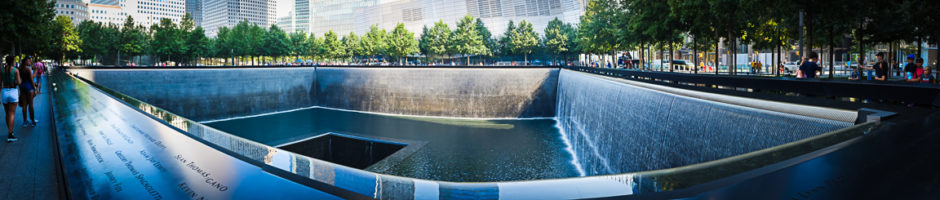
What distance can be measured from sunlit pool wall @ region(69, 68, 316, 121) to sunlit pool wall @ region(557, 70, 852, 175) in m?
23.6

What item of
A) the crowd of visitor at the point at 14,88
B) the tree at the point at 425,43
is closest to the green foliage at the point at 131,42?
the tree at the point at 425,43

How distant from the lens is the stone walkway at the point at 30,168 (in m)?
3.94

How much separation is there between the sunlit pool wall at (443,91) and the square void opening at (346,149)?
1034 cm

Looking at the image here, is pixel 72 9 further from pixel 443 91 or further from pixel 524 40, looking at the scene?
pixel 443 91

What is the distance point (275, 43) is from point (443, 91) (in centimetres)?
4037

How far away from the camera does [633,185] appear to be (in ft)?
7.92

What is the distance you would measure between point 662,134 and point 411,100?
26.1 meters

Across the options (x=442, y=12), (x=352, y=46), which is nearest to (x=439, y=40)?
(x=352, y=46)

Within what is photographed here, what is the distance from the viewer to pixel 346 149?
23.2 m

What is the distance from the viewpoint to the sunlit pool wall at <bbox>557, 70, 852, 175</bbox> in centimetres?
586

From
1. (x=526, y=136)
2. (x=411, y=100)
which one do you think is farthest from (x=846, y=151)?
(x=411, y=100)

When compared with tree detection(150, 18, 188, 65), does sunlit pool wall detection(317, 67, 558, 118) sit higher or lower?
lower

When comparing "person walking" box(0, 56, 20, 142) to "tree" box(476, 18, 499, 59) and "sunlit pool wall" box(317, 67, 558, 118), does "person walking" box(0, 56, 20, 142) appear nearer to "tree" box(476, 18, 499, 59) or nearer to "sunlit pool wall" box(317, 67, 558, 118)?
"sunlit pool wall" box(317, 67, 558, 118)

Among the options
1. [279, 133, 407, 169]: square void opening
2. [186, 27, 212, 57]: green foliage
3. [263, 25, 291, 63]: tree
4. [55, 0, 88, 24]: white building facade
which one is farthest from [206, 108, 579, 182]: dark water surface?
[55, 0, 88, 24]: white building facade
